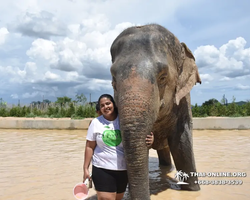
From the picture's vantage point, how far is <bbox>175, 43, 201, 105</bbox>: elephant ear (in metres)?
3.59

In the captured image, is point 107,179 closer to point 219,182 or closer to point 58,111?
point 219,182

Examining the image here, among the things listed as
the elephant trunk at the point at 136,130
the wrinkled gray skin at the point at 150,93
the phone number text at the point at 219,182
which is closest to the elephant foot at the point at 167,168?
the phone number text at the point at 219,182

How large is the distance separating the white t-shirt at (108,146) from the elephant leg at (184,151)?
142 centimetres

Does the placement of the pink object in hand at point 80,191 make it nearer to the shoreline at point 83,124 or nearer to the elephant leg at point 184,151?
the elephant leg at point 184,151

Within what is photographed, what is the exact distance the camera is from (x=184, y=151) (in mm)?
3969

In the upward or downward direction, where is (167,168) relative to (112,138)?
downward

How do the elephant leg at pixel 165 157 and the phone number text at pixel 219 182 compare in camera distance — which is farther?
the elephant leg at pixel 165 157

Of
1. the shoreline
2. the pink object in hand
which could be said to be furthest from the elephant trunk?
the shoreline

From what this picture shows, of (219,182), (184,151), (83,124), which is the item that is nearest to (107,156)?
(184,151)

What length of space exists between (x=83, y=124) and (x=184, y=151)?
411 inches

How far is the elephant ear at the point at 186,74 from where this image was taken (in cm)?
359

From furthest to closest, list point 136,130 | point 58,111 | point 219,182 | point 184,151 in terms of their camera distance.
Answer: point 58,111 → point 219,182 → point 184,151 → point 136,130

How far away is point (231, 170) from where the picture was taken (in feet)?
Result: 17.4

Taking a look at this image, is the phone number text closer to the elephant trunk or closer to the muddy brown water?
the muddy brown water
